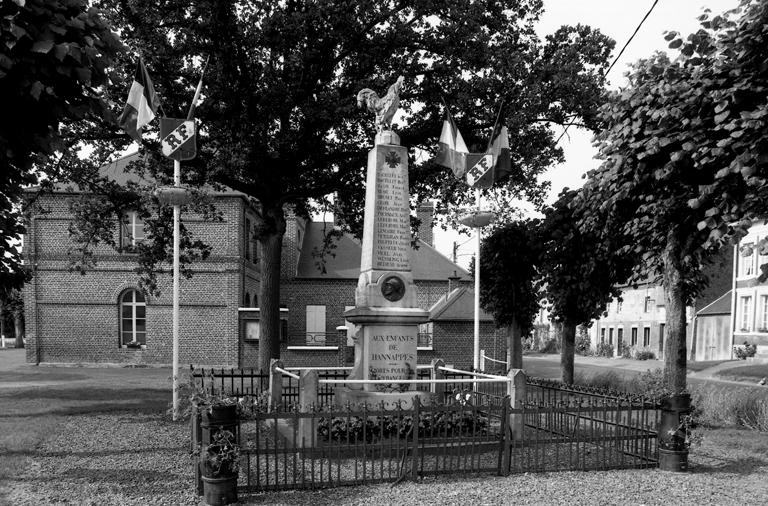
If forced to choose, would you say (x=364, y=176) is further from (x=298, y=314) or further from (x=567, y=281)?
(x=298, y=314)

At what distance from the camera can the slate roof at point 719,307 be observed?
33.8 m

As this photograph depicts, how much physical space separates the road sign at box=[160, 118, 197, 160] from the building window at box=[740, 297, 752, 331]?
29.5 meters

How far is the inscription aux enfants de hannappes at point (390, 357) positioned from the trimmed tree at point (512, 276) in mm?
7075

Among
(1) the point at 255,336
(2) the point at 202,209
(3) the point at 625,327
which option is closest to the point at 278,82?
(2) the point at 202,209

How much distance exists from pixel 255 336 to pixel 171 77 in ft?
42.5

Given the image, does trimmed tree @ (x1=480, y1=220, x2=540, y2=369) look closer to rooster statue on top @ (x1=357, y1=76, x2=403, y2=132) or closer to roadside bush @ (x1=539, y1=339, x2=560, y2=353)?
rooster statue on top @ (x1=357, y1=76, x2=403, y2=132)

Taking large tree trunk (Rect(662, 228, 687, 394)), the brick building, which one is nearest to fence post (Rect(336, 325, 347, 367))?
the brick building

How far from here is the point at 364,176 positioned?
49.8ft

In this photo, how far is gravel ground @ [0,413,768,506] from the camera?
6133mm

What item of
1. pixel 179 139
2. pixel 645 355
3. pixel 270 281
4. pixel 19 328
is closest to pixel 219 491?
pixel 179 139

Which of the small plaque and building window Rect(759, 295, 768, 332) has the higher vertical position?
the small plaque

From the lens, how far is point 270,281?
14.6 m

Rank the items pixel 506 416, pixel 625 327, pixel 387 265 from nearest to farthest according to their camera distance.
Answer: pixel 506 416
pixel 387 265
pixel 625 327

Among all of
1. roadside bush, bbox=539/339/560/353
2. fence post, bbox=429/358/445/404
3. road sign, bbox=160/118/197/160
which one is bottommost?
roadside bush, bbox=539/339/560/353
